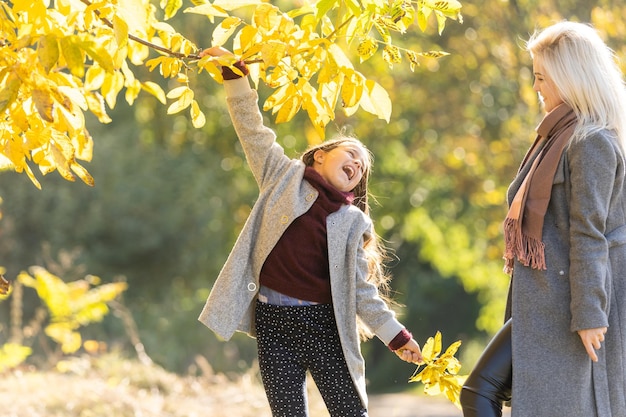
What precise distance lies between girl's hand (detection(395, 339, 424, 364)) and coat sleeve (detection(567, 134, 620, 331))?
472 mm

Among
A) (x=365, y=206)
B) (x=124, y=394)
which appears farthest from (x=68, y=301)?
(x=365, y=206)

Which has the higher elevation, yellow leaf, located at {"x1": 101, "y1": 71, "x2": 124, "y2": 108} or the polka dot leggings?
yellow leaf, located at {"x1": 101, "y1": 71, "x2": 124, "y2": 108}

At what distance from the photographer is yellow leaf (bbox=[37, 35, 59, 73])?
1.88 metres

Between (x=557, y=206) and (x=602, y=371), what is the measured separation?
49 centimetres

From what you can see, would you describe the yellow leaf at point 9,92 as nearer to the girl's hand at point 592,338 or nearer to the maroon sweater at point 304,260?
the maroon sweater at point 304,260

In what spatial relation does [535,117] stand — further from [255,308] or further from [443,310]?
[443,310]

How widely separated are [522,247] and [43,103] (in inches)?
56.3

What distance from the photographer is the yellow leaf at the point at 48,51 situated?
6.17 ft

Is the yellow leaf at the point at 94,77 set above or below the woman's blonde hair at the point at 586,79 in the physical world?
above

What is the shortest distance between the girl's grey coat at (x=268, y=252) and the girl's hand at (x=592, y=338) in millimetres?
536

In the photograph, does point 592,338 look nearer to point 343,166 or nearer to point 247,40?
point 343,166

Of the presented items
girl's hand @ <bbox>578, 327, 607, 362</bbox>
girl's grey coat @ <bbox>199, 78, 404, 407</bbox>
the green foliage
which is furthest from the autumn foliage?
the green foliage

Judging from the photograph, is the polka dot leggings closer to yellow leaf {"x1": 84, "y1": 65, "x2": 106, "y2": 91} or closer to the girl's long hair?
the girl's long hair

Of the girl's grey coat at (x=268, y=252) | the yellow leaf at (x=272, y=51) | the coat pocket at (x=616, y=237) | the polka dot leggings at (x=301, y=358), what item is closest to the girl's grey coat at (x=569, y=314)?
the coat pocket at (x=616, y=237)
